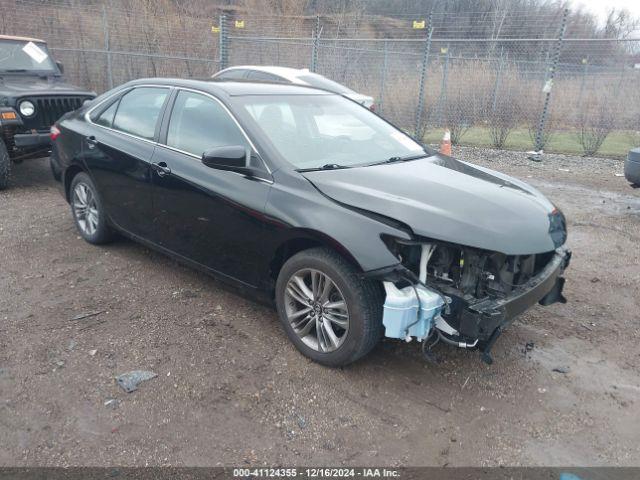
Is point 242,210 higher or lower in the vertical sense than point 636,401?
higher

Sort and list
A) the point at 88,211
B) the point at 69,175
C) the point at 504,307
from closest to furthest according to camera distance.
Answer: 1. the point at 504,307
2. the point at 88,211
3. the point at 69,175

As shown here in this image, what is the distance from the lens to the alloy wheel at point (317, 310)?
9.96 feet

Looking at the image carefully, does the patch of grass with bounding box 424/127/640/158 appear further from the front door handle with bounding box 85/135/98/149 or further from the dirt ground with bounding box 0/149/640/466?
the front door handle with bounding box 85/135/98/149

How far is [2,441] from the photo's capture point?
2.50 meters

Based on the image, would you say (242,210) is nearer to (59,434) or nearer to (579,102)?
(59,434)

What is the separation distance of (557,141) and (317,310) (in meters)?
12.7

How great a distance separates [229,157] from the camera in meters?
3.23

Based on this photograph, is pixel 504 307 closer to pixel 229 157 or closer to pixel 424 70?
pixel 229 157

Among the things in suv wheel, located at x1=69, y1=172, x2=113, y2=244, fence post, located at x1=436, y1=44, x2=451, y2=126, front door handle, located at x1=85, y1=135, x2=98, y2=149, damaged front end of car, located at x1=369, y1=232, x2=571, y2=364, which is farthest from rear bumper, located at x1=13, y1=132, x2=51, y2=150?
fence post, located at x1=436, y1=44, x2=451, y2=126

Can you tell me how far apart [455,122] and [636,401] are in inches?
441

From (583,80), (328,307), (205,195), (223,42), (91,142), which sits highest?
(223,42)

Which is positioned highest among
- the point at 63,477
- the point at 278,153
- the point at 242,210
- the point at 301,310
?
the point at 278,153

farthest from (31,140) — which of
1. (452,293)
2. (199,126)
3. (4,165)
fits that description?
(452,293)

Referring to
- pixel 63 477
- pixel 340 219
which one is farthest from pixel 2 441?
pixel 340 219
